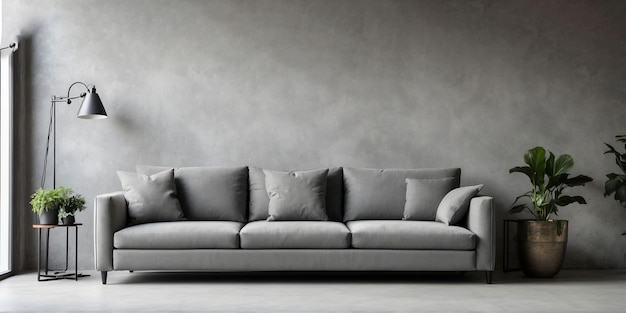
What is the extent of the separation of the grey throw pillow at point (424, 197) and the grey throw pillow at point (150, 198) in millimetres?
1855

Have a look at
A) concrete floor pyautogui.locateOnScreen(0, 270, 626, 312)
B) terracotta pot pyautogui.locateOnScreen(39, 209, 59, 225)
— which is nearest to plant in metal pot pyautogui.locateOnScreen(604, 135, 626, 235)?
concrete floor pyautogui.locateOnScreen(0, 270, 626, 312)

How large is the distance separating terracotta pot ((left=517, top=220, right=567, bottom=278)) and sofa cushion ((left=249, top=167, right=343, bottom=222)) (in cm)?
156

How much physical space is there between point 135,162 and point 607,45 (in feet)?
14.3

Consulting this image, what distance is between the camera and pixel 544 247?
5.51m

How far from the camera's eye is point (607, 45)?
618cm

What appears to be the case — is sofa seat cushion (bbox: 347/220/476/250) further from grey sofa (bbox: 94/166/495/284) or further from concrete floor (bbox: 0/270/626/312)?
concrete floor (bbox: 0/270/626/312)

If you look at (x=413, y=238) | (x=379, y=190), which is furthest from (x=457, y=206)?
(x=379, y=190)

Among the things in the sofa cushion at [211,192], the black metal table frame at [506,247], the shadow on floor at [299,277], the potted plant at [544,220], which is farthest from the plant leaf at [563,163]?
the sofa cushion at [211,192]

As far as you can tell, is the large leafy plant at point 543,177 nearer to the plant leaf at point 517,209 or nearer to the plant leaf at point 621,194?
the plant leaf at point 517,209

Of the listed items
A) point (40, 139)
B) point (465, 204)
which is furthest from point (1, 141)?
point (465, 204)

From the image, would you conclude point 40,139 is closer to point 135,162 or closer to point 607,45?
point 135,162

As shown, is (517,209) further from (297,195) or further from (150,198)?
(150,198)

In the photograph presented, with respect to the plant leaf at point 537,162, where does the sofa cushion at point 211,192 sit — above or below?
below

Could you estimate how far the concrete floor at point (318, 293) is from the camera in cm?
422
